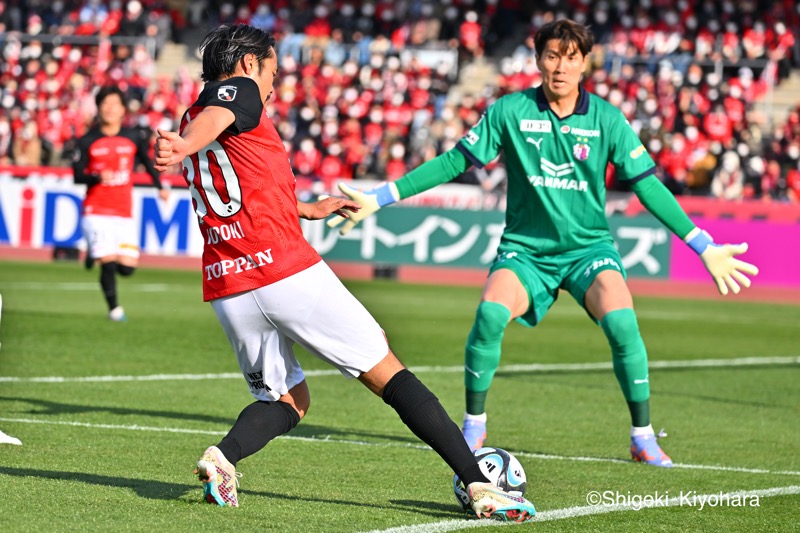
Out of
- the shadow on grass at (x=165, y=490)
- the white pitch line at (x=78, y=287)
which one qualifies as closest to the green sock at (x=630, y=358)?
the shadow on grass at (x=165, y=490)

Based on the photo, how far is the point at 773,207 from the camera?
71.2 feet

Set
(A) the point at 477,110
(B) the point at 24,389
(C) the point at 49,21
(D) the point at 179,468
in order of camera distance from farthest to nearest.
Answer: (C) the point at 49,21, (A) the point at 477,110, (B) the point at 24,389, (D) the point at 179,468

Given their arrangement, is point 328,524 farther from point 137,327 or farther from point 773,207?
point 773,207

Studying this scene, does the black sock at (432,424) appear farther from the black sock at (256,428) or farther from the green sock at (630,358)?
the green sock at (630,358)

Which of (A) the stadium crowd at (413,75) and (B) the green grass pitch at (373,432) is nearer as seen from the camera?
(B) the green grass pitch at (373,432)

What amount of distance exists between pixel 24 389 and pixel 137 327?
4.63m

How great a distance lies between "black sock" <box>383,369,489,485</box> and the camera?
205 inches

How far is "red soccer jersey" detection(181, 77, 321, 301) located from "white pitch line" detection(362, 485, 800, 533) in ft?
3.46

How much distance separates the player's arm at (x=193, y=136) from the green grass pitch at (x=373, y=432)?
1343 mm

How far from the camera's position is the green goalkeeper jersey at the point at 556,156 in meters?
7.13

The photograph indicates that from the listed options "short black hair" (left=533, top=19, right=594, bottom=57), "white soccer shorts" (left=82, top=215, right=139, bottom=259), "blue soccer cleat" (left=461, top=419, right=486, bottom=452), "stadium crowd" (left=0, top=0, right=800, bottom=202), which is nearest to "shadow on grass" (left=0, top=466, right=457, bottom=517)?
"blue soccer cleat" (left=461, top=419, right=486, bottom=452)

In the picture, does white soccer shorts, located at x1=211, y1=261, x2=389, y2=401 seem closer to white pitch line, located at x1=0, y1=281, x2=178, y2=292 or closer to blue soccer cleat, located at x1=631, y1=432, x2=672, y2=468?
blue soccer cleat, located at x1=631, y1=432, x2=672, y2=468

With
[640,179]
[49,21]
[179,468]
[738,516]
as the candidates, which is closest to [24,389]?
[179,468]

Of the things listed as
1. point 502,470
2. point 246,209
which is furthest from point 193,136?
point 502,470
